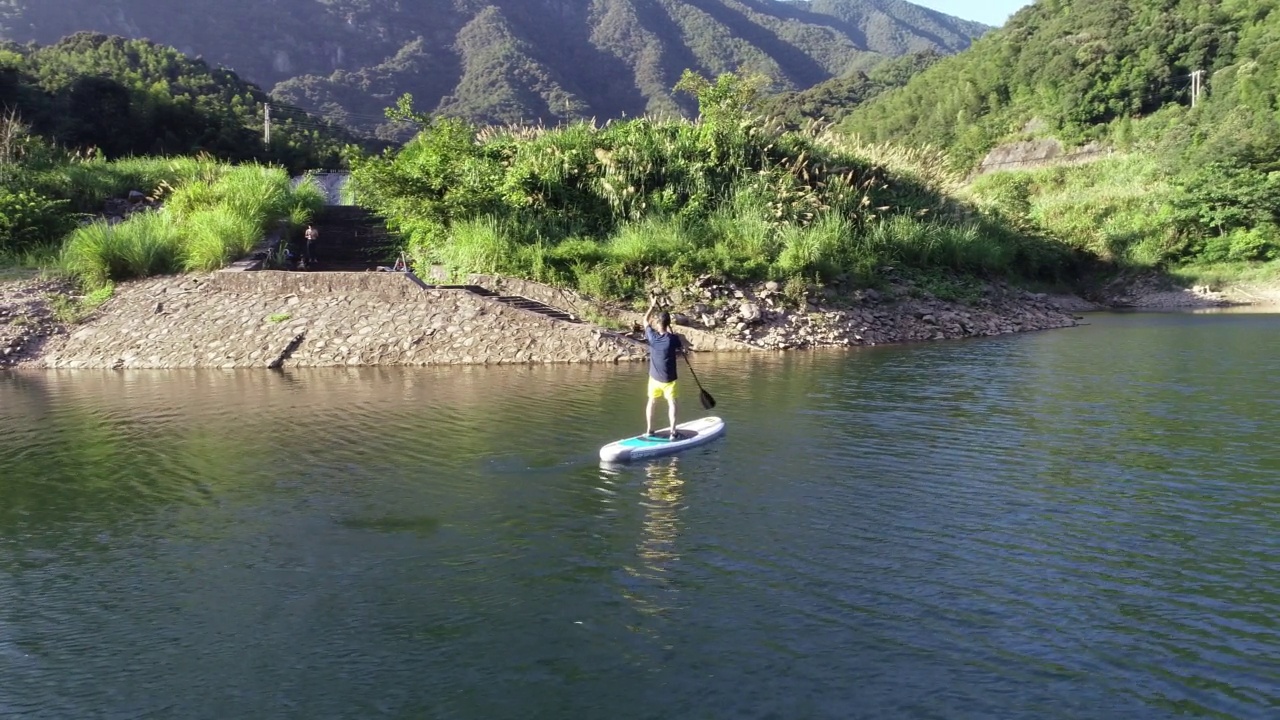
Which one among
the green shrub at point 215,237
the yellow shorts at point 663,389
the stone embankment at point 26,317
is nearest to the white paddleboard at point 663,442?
the yellow shorts at point 663,389

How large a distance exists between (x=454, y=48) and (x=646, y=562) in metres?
114

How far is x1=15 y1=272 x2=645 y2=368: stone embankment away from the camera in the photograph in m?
18.3

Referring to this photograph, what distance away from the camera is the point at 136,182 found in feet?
92.4

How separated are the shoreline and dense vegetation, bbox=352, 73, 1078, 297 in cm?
90

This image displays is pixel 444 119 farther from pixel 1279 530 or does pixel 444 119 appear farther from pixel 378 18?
pixel 378 18

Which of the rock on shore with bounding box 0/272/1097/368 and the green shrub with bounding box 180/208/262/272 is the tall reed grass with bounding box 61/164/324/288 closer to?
the green shrub with bounding box 180/208/262/272

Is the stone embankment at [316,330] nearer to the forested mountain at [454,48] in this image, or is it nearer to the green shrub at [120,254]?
the green shrub at [120,254]

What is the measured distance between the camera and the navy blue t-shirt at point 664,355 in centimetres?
1110

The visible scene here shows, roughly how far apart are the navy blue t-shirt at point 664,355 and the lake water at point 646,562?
0.98m

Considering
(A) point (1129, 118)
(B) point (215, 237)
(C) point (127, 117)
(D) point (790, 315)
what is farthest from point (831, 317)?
(A) point (1129, 118)

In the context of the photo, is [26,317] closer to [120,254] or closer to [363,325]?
[120,254]

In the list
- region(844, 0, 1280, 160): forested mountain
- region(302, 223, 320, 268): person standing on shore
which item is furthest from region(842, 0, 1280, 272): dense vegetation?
region(302, 223, 320, 268): person standing on shore

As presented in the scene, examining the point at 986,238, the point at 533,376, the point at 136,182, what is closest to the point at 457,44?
the point at 136,182

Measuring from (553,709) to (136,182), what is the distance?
93.6 ft
